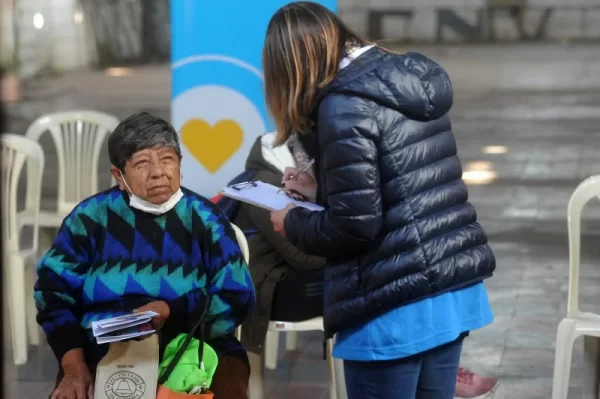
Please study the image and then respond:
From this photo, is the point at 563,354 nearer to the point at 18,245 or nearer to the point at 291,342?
the point at 291,342

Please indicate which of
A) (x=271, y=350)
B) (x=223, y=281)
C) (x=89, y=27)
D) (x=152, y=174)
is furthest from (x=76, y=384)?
(x=89, y=27)

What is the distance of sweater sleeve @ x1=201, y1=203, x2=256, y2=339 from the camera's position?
2.94 m

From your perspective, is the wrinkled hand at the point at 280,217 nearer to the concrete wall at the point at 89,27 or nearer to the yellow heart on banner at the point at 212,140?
the yellow heart on banner at the point at 212,140

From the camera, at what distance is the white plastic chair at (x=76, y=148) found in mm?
5793

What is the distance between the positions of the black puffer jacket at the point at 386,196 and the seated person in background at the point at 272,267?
1.05 metres

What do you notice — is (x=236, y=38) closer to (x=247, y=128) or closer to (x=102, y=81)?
(x=247, y=128)

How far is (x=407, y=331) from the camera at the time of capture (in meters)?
2.65

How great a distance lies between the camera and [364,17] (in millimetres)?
23984

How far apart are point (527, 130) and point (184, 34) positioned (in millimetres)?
8208

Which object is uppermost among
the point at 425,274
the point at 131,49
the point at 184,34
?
the point at 184,34

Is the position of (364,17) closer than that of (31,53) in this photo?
No

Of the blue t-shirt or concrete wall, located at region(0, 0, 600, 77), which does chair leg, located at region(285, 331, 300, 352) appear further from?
concrete wall, located at region(0, 0, 600, 77)

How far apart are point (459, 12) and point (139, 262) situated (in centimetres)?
2198

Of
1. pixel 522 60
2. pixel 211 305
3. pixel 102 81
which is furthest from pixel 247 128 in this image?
pixel 522 60
